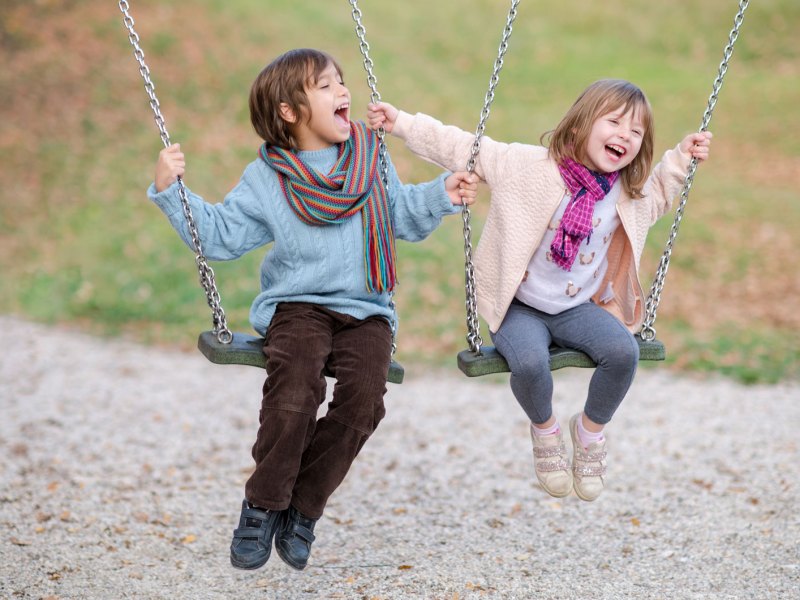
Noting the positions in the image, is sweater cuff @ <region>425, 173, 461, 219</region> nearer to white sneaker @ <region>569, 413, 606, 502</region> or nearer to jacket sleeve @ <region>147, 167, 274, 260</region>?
jacket sleeve @ <region>147, 167, 274, 260</region>

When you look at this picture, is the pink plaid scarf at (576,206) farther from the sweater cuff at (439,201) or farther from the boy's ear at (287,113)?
the boy's ear at (287,113)

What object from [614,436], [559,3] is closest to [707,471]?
[614,436]

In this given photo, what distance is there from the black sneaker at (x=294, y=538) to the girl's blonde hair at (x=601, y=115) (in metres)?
1.64

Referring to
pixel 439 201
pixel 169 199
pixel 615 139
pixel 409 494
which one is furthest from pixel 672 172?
pixel 409 494

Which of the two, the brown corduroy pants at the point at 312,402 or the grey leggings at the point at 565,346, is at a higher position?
the grey leggings at the point at 565,346

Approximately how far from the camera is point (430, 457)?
685 centimetres

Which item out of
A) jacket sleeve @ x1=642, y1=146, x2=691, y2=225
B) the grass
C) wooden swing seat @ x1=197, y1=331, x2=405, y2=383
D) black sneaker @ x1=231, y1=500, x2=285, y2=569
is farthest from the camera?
the grass

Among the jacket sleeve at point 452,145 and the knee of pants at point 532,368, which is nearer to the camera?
the knee of pants at point 532,368

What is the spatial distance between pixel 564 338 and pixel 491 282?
1.18 ft

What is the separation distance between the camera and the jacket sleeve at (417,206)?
3742 mm

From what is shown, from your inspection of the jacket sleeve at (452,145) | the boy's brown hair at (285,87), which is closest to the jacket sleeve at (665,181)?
the jacket sleeve at (452,145)

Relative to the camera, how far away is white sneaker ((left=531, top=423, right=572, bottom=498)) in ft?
12.5

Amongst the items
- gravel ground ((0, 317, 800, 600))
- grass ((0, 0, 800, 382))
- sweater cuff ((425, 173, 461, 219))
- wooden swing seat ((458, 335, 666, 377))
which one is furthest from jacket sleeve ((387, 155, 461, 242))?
grass ((0, 0, 800, 382))

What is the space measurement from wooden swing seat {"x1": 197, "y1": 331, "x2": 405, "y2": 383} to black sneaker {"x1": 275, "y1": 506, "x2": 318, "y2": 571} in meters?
0.53
